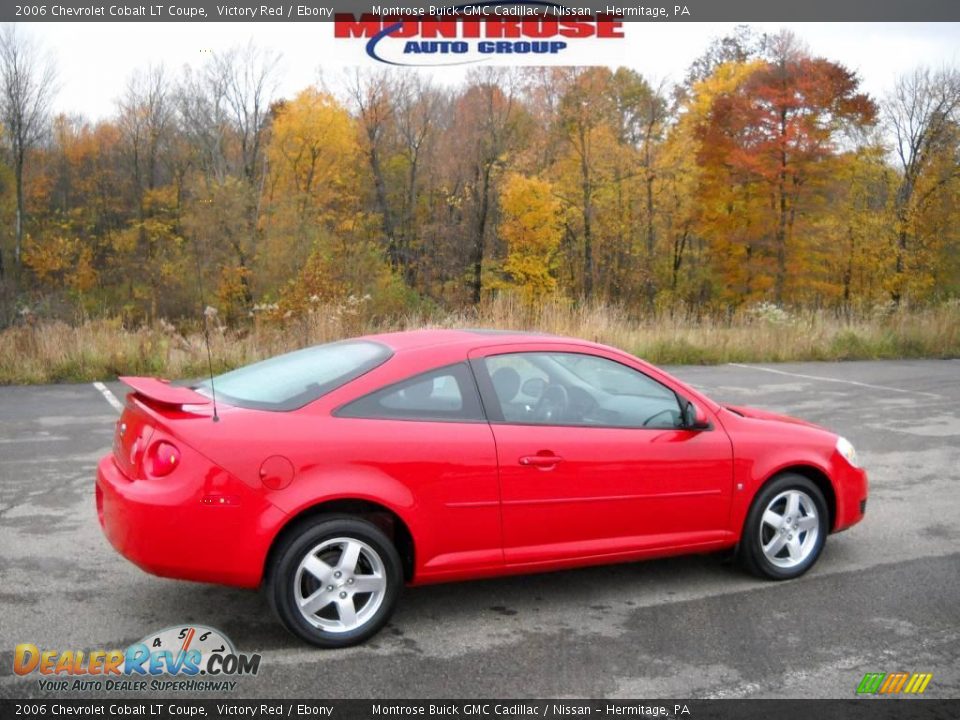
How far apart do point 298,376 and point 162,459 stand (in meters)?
0.84

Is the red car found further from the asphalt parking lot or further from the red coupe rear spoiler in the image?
the asphalt parking lot

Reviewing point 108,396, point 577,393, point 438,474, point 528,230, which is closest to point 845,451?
point 577,393

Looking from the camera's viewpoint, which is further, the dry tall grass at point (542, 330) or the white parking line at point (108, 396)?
the dry tall grass at point (542, 330)

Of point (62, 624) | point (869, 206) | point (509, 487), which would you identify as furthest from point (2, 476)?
point (869, 206)

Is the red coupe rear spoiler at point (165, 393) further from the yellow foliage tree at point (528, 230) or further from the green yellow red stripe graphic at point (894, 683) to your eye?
the yellow foliage tree at point (528, 230)

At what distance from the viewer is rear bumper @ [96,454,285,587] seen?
402 cm

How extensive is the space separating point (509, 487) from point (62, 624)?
2.23 metres

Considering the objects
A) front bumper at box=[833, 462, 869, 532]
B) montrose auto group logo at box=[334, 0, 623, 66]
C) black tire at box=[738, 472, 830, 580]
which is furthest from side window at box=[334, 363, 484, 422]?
montrose auto group logo at box=[334, 0, 623, 66]

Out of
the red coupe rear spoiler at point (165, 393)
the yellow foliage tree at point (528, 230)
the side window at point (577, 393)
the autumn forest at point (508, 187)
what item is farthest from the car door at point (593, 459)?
the yellow foliage tree at point (528, 230)

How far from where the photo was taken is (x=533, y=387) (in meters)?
4.91

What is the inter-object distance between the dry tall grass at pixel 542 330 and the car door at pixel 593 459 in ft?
35.2

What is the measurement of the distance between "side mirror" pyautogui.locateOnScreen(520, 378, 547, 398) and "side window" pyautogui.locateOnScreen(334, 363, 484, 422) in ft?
1.10

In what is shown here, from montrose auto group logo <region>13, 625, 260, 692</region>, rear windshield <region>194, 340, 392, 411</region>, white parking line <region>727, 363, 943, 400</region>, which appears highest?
rear windshield <region>194, 340, 392, 411</region>

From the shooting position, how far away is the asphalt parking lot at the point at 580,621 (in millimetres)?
3928
